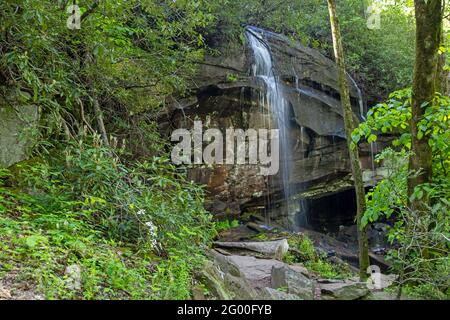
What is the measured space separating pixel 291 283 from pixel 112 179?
2.73 meters

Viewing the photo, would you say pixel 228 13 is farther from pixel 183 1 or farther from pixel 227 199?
pixel 227 199

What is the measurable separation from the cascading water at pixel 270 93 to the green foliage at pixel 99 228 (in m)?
7.24

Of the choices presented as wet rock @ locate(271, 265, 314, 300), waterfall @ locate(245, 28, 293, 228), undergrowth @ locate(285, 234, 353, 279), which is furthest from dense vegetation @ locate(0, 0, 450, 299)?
waterfall @ locate(245, 28, 293, 228)

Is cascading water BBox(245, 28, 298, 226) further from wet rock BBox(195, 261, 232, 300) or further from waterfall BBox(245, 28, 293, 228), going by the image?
wet rock BBox(195, 261, 232, 300)

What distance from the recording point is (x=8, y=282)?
2.79 metres

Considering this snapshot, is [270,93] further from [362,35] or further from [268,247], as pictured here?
[268,247]

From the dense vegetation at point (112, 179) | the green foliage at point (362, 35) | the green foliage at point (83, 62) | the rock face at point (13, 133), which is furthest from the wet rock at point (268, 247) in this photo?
the green foliage at point (362, 35)

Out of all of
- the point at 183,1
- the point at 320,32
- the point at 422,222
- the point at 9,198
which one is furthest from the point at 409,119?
the point at 320,32

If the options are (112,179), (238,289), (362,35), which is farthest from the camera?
(362,35)

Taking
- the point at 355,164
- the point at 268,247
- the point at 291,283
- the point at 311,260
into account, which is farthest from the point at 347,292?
the point at 311,260

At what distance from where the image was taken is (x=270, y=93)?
39.8ft

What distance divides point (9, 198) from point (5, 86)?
159 centimetres

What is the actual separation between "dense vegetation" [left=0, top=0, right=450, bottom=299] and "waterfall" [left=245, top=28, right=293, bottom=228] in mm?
4411

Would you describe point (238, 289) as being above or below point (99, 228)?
below
